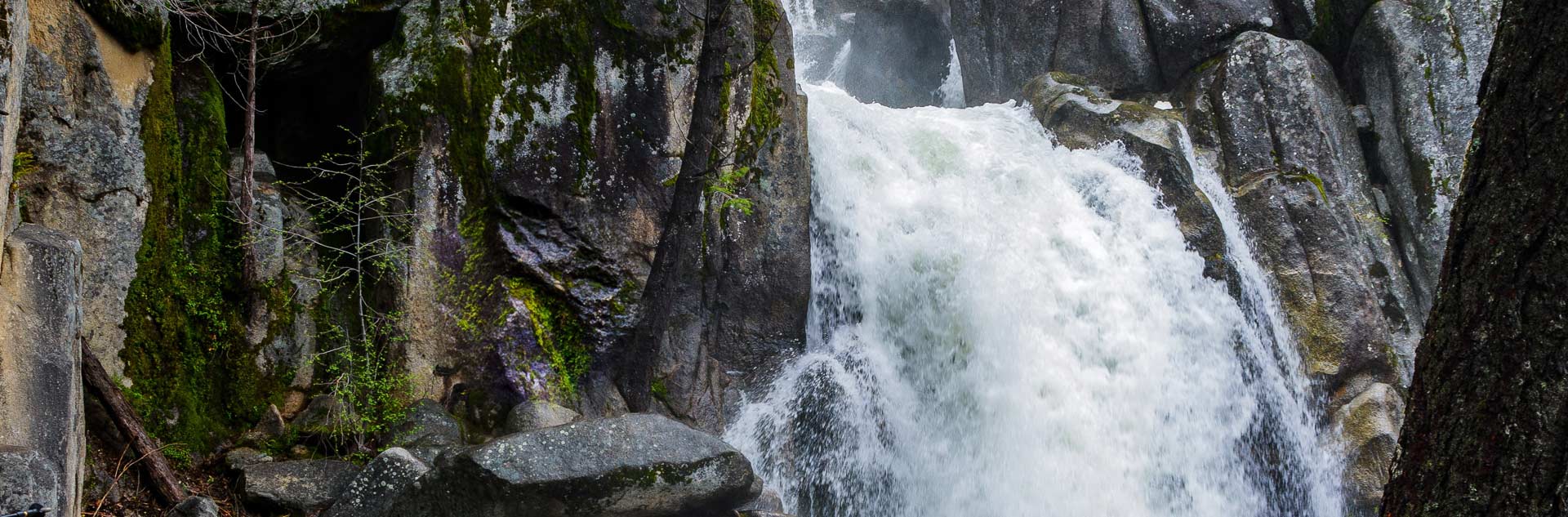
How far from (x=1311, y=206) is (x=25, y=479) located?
38.6ft

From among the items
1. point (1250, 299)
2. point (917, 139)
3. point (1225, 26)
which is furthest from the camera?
point (1225, 26)

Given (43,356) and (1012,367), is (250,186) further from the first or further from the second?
(1012,367)

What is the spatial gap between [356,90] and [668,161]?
119 inches

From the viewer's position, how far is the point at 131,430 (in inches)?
225

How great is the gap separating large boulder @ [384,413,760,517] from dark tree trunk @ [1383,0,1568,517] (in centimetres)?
449

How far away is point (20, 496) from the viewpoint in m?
3.65

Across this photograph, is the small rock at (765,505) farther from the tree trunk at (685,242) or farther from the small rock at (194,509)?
the small rock at (194,509)

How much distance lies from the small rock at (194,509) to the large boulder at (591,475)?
100cm

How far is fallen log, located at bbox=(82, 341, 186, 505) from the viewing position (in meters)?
5.65

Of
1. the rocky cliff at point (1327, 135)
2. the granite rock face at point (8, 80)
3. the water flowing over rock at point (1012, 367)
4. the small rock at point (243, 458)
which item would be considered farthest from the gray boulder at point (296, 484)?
the rocky cliff at point (1327, 135)

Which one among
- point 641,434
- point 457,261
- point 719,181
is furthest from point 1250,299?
point 457,261

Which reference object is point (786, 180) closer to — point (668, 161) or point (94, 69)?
point (668, 161)

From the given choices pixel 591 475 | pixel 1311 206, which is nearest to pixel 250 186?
pixel 591 475

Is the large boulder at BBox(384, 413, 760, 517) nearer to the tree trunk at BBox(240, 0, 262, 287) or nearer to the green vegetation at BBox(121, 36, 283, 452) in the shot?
the green vegetation at BBox(121, 36, 283, 452)
